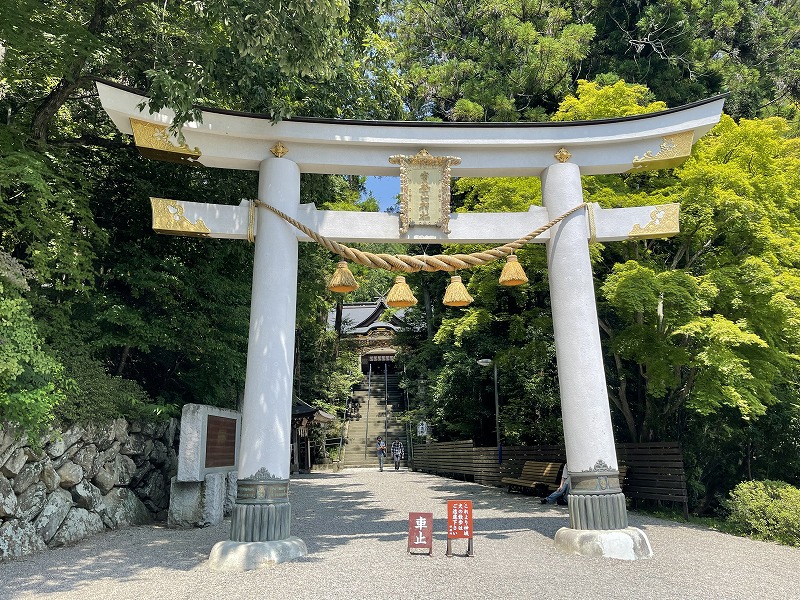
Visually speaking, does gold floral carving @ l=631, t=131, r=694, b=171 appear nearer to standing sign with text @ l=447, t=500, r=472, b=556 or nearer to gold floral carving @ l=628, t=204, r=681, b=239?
gold floral carving @ l=628, t=204, r=681, b=239

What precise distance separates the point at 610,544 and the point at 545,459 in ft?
22.7

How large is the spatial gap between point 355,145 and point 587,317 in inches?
143

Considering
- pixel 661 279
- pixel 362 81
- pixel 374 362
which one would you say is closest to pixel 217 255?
pixel 362 81

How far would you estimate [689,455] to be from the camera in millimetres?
11070

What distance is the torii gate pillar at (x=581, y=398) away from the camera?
21.0ft

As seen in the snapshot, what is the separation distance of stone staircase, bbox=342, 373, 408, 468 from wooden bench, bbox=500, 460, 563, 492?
12.2m

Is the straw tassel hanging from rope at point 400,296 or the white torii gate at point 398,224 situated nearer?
the white torii gate at point 398,224

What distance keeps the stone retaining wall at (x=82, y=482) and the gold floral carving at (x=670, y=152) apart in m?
8.23

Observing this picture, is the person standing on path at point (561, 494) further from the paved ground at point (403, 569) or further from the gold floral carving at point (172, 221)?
the gold floral carving at point (172, 221)

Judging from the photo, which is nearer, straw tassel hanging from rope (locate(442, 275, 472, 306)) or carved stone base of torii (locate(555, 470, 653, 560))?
carved stone base of torii (locate(555, 470, 653, 560))

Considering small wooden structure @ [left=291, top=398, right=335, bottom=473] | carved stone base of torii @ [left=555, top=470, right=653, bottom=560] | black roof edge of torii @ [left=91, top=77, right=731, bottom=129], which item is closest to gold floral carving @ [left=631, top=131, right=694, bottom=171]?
black roof edge of torii @ [left=91, top=77, right=731, bottom=129]

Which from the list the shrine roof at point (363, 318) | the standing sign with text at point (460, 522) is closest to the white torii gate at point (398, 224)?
the standing sign with text at point (460, 522)

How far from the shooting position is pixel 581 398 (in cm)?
686

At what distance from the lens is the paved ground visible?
5.00m
